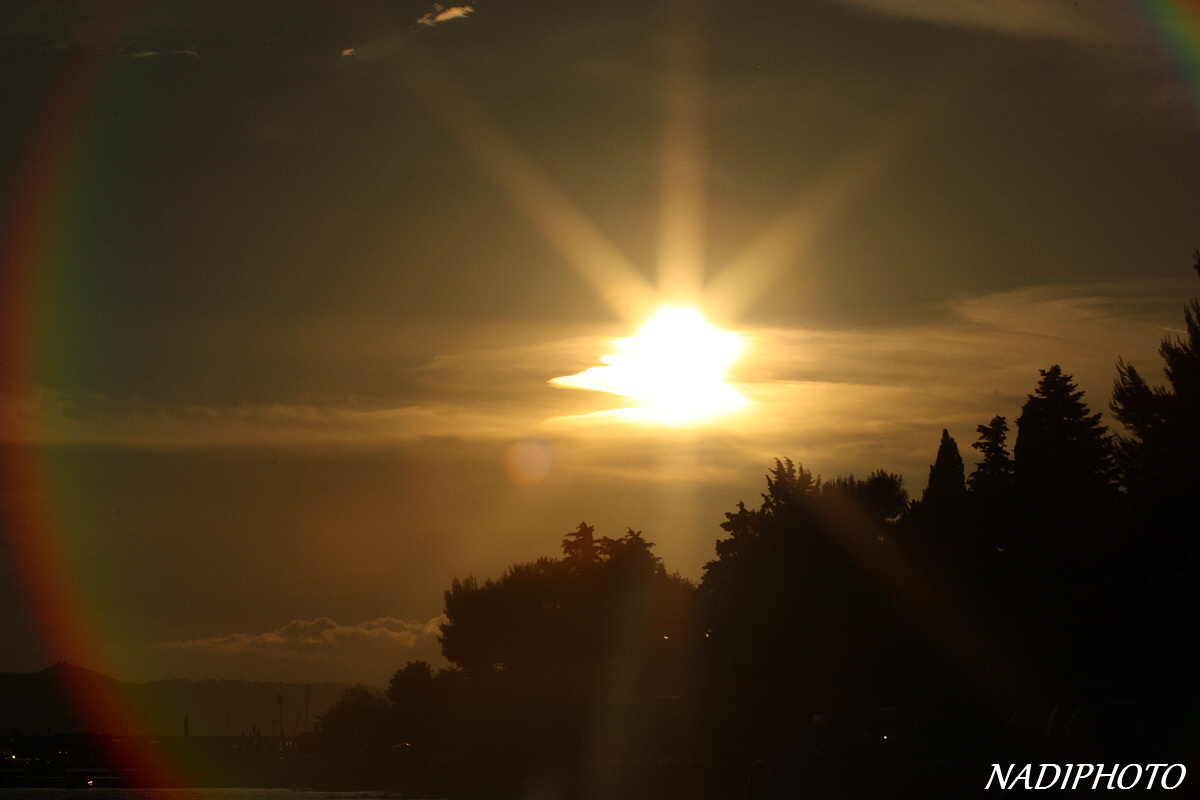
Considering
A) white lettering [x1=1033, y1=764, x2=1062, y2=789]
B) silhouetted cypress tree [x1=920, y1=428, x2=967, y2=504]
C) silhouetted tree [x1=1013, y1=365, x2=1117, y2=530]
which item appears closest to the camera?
white lettering [x1=1033, y1=764, x2=1062, y2=789]

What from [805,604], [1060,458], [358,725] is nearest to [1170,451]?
[1060,458]

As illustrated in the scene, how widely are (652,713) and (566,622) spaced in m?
38.0

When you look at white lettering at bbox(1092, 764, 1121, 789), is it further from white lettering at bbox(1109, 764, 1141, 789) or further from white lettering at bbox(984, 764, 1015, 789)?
white lettering at bbox(984, 764, 1015, 789)

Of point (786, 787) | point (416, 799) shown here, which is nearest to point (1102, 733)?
point (786, 787)

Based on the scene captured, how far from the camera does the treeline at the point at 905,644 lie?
42.1 meters

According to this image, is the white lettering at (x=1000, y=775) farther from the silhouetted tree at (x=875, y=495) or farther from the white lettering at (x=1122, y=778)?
the silhouetted tree at (x=875, y=495)

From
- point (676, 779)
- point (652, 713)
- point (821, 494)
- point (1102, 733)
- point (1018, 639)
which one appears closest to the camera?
point (1102, 733)

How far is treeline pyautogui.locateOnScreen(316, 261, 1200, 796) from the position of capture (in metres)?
42.1

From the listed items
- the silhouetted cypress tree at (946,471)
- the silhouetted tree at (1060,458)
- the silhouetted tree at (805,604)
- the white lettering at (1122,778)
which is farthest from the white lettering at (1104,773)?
the silhouetted cypress tree at (946,471)

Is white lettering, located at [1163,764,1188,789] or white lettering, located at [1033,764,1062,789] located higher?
white lettering, located at [1163,764,1188,789]

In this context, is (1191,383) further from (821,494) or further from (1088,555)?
(821,494)

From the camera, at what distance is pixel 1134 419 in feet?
151

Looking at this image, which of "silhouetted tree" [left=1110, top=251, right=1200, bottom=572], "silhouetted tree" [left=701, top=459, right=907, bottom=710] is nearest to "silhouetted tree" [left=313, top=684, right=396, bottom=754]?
"silhouetted tree" [left=701, top=459, right=907, bottom=710]

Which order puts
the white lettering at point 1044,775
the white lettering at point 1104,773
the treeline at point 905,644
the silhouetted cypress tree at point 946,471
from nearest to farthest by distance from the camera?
the white lettering at point 1104,773 → the white lettering at point 1044,775 → the treeline at point 905,644 → the silhouetted cypress tree at point 946,471
